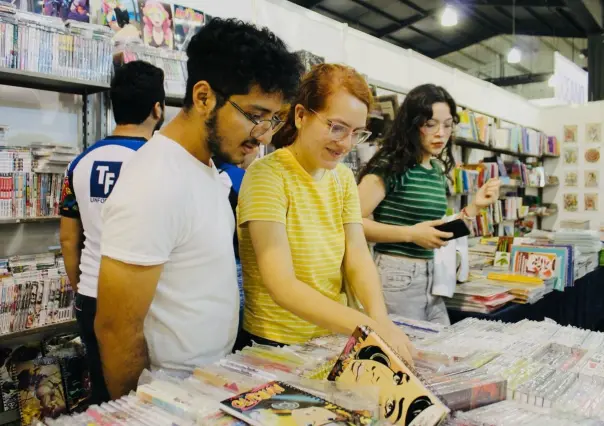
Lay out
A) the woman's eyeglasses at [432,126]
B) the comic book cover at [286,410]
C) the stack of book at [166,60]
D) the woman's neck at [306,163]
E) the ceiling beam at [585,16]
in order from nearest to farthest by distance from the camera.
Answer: the comic book cover at [286,410] → the woman's neck at [306,163] → the woman's eyeglasses at [432,126] → the stack of book at [166,60] → the ceiling beam at [585,16]

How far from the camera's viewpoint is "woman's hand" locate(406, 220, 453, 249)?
6.22 ft

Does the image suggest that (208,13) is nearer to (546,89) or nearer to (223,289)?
(223,289)

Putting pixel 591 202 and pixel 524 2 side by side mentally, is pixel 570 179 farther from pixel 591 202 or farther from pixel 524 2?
pixel 524 2

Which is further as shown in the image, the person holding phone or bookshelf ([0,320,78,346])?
bookshelf ([0,320,78,346])

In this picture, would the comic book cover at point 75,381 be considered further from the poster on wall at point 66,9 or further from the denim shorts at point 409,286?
the poster on wall at point 66,9

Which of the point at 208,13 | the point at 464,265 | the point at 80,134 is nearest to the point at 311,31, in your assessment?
the point at 208,13

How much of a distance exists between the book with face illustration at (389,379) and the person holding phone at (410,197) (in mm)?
1131

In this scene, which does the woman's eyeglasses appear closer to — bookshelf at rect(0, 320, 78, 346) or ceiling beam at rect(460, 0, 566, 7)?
bookshelf at rect(0, 320, 78, 346)

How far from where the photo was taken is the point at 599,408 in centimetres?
92

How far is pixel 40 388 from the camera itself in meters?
2.44

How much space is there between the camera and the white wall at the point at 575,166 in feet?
24.2

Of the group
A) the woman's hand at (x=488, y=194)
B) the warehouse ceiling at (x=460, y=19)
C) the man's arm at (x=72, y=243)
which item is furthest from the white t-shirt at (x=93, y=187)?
the warehouse ceiling at (x=460, y=19)

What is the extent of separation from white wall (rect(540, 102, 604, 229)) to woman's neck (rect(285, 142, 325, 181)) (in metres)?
7.11

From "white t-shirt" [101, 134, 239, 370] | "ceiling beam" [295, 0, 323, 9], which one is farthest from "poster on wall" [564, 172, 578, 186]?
"white t-shirt" [101, 134, 239, 370]
